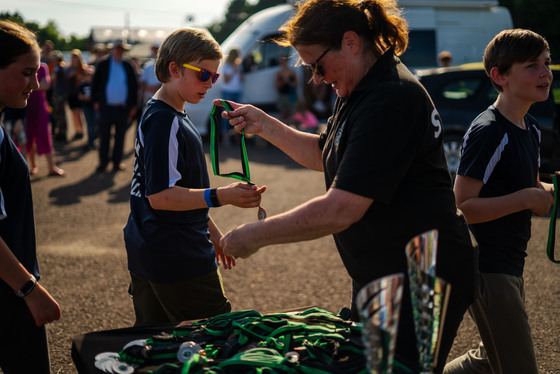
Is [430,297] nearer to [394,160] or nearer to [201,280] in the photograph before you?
[394,160]

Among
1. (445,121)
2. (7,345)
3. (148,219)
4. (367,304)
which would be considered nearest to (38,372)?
(7,345)

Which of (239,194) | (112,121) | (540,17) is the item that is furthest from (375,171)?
(540,17)

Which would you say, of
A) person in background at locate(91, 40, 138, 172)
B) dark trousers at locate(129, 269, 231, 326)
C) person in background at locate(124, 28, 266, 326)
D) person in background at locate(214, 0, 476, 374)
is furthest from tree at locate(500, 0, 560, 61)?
person in background at locate(214, 0, 476, 374)

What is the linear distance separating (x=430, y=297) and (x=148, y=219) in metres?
1.61

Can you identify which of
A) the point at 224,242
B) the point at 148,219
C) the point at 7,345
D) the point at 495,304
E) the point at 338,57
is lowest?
the point at 495,304

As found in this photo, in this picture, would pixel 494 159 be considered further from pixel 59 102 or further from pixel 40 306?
pixel 59 102

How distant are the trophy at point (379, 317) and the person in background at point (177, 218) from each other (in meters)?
1.33

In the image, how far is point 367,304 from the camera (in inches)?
50.7

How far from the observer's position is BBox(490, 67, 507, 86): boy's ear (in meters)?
2.79

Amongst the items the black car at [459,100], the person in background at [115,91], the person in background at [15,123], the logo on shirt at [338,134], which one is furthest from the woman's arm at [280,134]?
the person in background at [115,91]

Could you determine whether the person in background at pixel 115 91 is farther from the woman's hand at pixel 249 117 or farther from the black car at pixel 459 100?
the woman's hand at pixel 249 117

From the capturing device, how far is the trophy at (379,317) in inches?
49.6

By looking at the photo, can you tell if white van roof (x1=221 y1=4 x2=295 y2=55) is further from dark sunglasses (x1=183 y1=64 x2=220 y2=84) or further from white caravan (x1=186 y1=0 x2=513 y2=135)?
dark sunglasses (x1=183 y1=64 x2=220 y2=84)

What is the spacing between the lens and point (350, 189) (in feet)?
5.96
